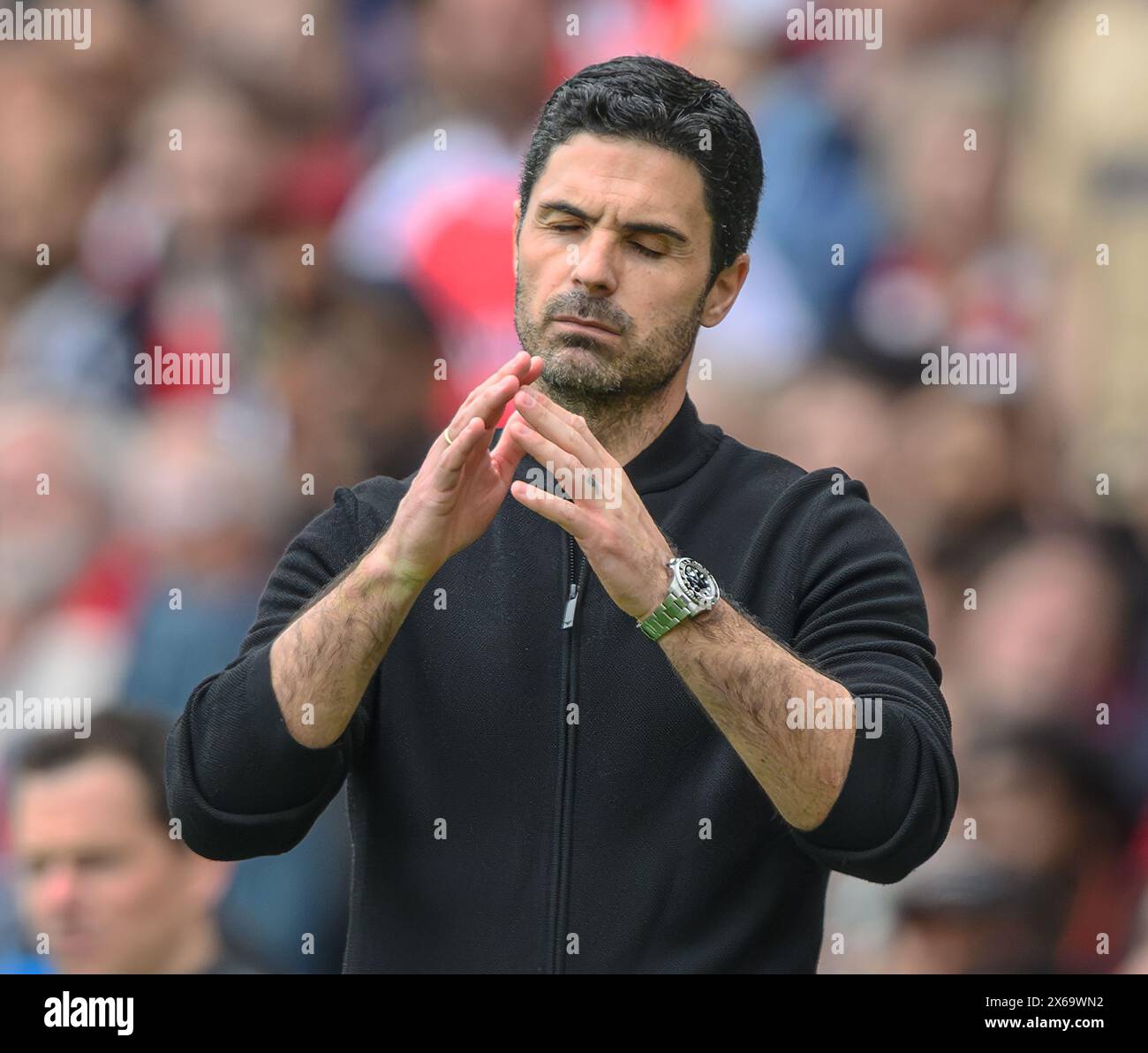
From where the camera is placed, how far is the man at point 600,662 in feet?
6.55

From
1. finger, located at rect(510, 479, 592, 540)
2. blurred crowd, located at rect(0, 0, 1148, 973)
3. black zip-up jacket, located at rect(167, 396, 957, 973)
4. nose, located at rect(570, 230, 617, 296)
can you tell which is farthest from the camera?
blurred crowd, located at rect(0, 0, 1148, 973)

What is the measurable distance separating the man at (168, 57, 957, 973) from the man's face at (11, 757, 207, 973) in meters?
1.31

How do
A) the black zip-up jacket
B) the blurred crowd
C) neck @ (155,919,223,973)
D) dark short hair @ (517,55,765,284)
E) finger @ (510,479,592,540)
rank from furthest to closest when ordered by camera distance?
1. the blurred crowd
2. neck @ (155,919,223,973)
3. dark short hair @ (517,55,765,284)
4. the black zip-up jacket
5. finger @ (510,479,592,540)

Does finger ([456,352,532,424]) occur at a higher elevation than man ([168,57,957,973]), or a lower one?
higher

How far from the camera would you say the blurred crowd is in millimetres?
3953

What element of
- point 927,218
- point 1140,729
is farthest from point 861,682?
point 927,218

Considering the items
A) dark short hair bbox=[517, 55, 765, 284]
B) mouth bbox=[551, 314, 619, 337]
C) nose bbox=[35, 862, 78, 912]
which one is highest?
dark short hair bbox=[517, 55, 765, 284]

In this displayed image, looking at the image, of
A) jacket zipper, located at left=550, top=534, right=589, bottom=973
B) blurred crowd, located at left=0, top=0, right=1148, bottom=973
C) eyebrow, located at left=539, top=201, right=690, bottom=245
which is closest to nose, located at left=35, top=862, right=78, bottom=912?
blurred crowd, located at left=0, top=0, right=1148, bottom=973

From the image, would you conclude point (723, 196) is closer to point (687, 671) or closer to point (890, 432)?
point (687, 671)

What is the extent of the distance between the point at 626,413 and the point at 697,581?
1.33ft

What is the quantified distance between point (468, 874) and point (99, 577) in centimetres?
258

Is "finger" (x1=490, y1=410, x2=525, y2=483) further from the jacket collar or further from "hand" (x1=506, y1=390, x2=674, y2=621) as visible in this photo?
the jacket collar

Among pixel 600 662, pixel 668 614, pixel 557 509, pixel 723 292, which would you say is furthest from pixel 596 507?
pixel 723 292

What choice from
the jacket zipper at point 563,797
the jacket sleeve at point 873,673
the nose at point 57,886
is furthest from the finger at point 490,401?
the nose at point 57,886
